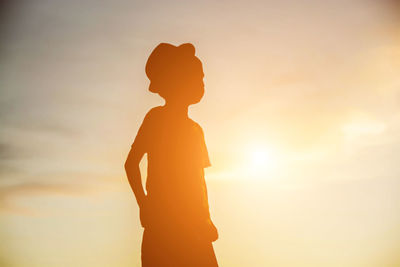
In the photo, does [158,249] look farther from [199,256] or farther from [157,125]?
[157,125]

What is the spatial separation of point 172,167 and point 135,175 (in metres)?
0.39

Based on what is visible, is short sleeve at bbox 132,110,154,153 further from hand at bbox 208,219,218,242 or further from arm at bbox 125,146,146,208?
hand at bbox 208,219,218,242

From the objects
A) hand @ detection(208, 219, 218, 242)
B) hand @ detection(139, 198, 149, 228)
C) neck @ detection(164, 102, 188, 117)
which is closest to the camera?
hand @ detection(139, 198, 149, 228)

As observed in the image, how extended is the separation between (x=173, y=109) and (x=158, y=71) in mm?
448

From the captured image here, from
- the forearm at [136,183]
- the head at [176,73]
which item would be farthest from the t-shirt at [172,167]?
the head at [176,73]

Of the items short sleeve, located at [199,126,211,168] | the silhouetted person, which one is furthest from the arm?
short sleeve, located at [199,126,211,168]

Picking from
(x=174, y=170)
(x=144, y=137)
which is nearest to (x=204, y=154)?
(x=174, y=170)

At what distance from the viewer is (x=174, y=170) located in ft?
12.1

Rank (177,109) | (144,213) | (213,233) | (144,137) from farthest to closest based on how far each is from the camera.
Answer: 1. (177,109)
2. (144,137)
3. (213,233)
4. (144,213)

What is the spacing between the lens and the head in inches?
154

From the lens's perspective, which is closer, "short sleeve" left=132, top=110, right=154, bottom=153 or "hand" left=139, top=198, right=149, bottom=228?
"hand" left=139, top=198, right=149, bottom=228

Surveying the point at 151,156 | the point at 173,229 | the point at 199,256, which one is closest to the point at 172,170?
the point at 151,156

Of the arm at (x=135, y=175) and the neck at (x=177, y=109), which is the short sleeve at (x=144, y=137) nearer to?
the arm at (x=135, y=175)

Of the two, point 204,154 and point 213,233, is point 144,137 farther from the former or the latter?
point 213,233
